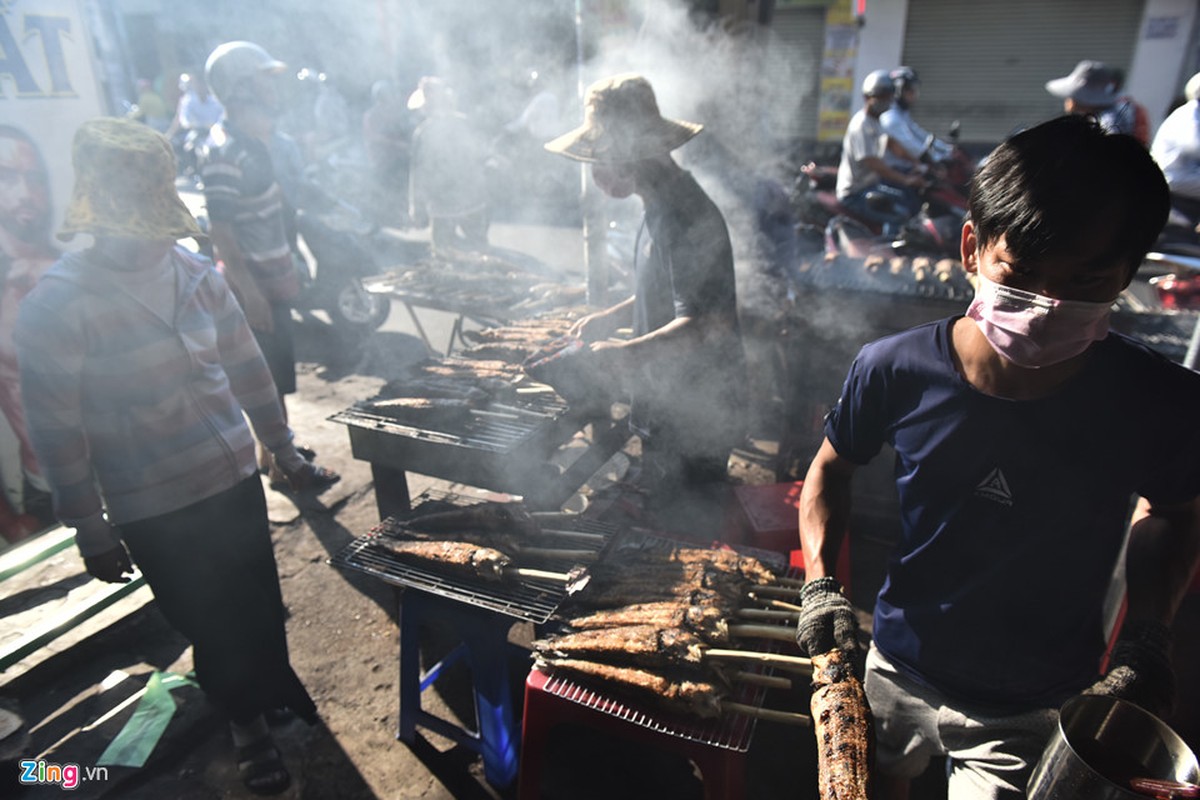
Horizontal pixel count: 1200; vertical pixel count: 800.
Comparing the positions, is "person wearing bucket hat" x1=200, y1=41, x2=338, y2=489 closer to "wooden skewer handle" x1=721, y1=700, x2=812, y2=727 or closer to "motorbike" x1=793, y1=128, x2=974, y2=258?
"wooden skewer handle" x1=721, y1=700, x2=812, y2=727

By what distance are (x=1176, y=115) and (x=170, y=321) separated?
27.2ft

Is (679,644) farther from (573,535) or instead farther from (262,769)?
(262,769)

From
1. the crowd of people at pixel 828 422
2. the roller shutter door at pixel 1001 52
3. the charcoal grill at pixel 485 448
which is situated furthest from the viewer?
the roller shutter door at pixel 1001 52

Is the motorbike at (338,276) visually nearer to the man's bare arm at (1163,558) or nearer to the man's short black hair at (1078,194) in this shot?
the man's short black hair at (1078,194)

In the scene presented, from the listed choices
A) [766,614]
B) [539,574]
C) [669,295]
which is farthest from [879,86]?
[539,574]

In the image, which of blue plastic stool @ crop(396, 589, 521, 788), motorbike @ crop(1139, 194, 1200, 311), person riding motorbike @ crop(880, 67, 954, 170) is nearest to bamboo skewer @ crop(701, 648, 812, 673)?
blue plastic stool @ crop(396, 589, 521, 788)

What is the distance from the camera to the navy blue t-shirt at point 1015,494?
178 cm

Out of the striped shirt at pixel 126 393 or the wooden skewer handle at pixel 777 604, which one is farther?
the wooden skewer handle at pixel 777 604

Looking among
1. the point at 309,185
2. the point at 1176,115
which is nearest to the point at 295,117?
the point at 309,185

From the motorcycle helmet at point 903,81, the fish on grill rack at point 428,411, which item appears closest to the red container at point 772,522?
the fish on grill rack at point 428,411

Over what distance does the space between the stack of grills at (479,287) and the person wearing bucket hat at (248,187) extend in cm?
161

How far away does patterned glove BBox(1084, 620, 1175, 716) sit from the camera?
1.76m

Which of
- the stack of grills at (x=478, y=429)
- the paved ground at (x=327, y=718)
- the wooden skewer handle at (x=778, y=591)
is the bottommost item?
the paved ground at (x=327, y=718)

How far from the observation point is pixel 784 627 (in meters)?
2.71
